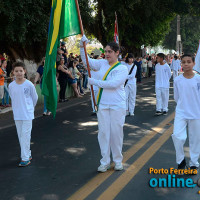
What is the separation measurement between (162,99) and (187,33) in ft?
135

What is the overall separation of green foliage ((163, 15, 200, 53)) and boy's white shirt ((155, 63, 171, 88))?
1438 inches

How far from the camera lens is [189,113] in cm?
546

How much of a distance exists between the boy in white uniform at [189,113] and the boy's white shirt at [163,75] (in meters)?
5.54

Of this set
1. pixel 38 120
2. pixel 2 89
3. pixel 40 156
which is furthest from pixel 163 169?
pixel 2 89

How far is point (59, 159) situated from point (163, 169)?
6.08ft

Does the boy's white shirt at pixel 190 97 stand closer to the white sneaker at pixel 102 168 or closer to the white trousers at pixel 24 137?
the white sneaker at pixel 102 168

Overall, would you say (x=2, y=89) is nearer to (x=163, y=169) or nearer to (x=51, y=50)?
(x=51, y=50)

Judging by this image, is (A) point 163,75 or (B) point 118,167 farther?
(A) point 163,75

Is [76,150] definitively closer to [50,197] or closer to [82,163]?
[82,163]

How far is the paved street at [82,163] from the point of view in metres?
4.78

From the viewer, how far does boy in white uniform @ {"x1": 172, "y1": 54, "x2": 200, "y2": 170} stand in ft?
17.9

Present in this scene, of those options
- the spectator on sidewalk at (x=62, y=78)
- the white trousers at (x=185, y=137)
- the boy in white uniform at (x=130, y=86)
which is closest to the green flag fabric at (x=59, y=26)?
the white trousers at (x=185, y=137)

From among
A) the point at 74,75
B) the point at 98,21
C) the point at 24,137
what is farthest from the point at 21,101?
the point at 98,21

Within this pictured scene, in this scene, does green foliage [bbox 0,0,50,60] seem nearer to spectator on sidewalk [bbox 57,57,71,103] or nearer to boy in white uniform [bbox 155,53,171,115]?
spectator on sidewalk [bbox 57,57,71,103]
